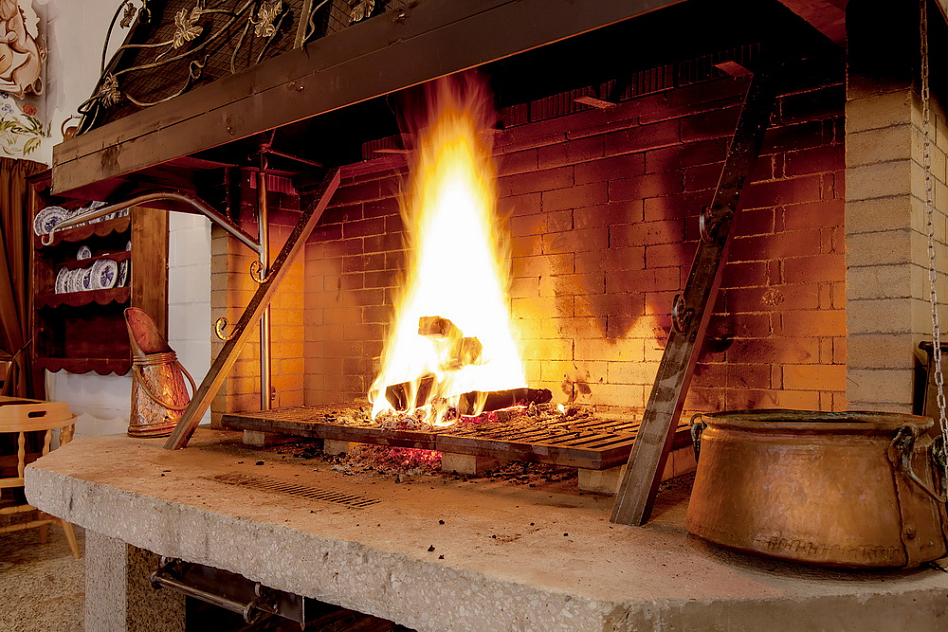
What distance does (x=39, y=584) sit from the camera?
4074 mm

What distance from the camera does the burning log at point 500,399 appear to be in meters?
3.13

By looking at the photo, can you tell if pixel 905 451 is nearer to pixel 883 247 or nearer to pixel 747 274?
pixel 883 247

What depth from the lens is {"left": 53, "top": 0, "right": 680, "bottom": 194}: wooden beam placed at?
2.04m

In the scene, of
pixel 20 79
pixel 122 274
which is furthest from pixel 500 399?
pixel 20 79

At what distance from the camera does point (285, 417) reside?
343 cm

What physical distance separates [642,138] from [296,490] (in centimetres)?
215

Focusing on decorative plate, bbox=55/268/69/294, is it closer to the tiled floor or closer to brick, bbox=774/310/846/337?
the tiled floor

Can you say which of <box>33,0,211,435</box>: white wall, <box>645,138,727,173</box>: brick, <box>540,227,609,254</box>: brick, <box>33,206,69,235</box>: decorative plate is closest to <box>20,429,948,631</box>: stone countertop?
<box>540,227,609,254</box>: brick

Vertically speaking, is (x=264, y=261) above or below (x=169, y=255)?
below

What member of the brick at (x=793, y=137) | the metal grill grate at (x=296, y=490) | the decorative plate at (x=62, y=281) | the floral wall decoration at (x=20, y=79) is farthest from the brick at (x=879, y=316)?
the floral wall decoration at (x=20, y=79)

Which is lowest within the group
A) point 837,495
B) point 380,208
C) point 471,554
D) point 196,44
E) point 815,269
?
point 471,554

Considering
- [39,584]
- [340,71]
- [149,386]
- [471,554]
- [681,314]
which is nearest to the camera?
Result: [471,554]

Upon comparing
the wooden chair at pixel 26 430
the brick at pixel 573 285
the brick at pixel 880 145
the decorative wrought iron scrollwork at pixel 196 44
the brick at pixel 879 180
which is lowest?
the wooden chair at pixel 26 430

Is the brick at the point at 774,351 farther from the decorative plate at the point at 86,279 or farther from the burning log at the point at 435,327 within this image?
the decorative plate at the point at 86,279
